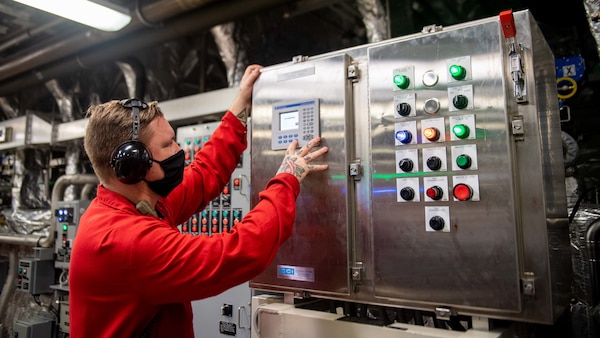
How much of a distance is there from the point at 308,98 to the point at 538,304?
102 cm

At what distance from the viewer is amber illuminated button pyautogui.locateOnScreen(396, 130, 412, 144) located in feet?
4.58

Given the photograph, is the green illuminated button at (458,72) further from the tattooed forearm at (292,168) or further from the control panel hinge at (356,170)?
the tattooed forearm at (292,168)

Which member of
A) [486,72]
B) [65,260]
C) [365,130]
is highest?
[486,72]

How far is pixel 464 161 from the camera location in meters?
1.28

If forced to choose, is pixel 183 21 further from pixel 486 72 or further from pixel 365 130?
pixel 486 72

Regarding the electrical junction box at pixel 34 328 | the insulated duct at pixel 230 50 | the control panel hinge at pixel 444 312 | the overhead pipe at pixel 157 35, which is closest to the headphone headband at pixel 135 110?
the control panel hinge at pixel 444 312

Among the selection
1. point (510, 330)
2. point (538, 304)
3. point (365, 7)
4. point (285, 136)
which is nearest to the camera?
point (538, 304)

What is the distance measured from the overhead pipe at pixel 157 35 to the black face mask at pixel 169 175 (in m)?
1.64

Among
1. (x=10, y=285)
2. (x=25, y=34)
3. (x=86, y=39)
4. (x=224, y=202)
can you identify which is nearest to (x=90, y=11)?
(x=86, y=39)

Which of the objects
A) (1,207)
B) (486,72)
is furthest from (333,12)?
(1,207)

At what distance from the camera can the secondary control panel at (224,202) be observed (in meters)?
2.63

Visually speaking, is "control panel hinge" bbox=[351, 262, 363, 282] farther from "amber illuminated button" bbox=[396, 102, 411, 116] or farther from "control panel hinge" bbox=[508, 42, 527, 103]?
"control panel hinge" bbox=[508, 42, 527, 103]

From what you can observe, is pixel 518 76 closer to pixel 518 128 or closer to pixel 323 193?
pixel 518 128

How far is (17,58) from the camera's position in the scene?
163 inches
